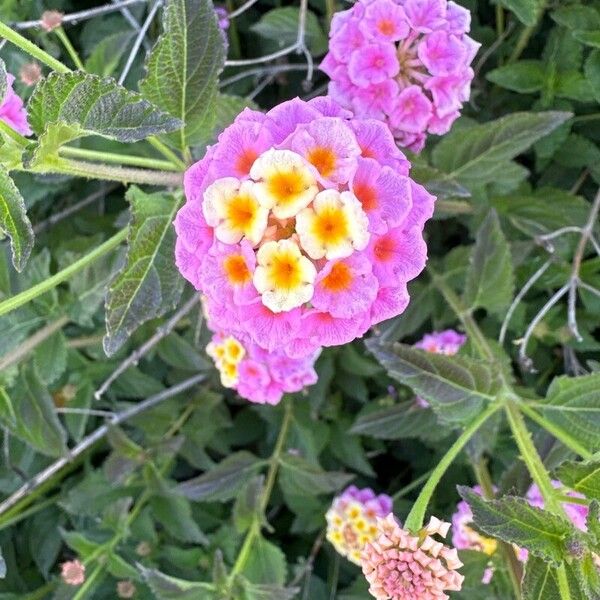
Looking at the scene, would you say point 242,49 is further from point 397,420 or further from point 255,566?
point 255,566

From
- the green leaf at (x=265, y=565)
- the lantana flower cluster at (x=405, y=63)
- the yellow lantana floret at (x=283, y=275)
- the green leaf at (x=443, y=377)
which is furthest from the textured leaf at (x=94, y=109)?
the green leaf at (x=265, y=565)

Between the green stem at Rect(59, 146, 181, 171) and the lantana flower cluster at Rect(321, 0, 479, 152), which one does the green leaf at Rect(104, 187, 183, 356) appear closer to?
the green stem at Rect(59, 146, 181, 171)

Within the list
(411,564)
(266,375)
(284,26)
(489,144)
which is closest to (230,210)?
(411,564)

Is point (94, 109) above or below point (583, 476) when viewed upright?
above

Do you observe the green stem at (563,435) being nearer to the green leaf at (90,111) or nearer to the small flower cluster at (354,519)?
the small flower cluster at (354,519)

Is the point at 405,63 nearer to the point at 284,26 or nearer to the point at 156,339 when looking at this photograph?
the point at 284,26

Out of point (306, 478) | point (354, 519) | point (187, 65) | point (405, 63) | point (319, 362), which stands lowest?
point (354, 519)
